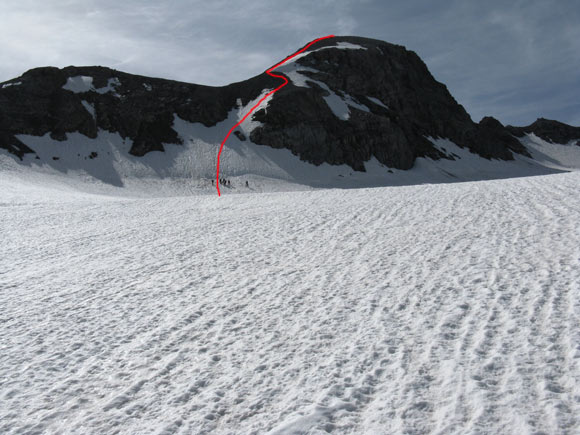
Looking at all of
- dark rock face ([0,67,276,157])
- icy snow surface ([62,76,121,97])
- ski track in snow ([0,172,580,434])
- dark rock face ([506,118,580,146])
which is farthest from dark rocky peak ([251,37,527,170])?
ski track in snow ([0,172,580,434])

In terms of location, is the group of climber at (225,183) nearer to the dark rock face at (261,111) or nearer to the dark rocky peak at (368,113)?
the dark rocky peak at (368,113)

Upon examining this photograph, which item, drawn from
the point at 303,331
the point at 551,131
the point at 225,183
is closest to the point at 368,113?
the point at 225,183

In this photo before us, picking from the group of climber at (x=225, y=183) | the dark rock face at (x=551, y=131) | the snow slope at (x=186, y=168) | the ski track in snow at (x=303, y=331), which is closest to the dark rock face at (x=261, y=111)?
the snow slope at (x=186, y=168)

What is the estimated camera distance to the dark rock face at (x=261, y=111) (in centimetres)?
5234

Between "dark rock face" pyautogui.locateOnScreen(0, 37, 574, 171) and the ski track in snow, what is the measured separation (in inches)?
1862

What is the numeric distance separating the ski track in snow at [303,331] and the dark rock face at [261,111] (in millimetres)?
47296

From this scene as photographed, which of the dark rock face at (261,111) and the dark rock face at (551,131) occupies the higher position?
the dark rock face at (551,131)

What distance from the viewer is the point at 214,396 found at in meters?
3.44

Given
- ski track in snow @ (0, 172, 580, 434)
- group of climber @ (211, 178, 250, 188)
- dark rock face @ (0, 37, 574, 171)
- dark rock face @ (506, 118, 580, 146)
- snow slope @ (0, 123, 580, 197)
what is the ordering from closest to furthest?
ski track in snow @ (0, 172, 580, 434), snow slope @ (0, 123, 580, 197), group of climber @ (211, 178, 250, 188), dark rock face @ (0, 37, 574, 171), dark rock face @ (506, 118, 580, 146)

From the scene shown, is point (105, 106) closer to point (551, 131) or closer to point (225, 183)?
point (225, 183)

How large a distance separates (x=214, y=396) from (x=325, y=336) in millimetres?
1492

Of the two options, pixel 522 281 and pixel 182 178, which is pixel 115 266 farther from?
pixel 182 178

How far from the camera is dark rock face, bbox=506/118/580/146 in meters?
119

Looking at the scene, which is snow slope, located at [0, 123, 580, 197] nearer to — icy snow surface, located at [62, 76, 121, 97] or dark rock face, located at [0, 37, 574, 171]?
dark rock face, located at [0, 37, 574, 171]
